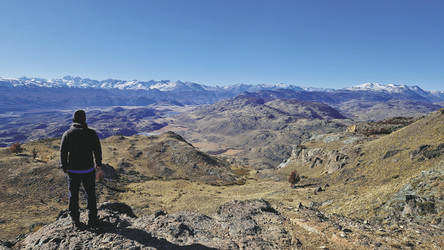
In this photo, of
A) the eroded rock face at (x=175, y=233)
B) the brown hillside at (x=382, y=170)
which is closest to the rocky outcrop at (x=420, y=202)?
the brown hillside at (x=382, y=170)

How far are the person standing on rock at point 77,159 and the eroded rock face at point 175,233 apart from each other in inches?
30.2

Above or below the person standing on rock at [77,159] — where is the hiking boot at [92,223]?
below

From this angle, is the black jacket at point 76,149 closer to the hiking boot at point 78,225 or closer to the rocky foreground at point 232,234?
the hiking boot at point 78,225

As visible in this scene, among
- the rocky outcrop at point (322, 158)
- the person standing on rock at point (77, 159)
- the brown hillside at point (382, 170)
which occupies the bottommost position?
the rocky outcrop at point (322, 158)

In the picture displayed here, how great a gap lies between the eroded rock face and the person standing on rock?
30.2 inches

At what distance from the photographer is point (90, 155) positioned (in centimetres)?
805

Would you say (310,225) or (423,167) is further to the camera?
(423,167)

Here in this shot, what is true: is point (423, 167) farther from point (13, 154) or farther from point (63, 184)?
point (13, 154)

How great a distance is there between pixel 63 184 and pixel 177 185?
20.7 metres

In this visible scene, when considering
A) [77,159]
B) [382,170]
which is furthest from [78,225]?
[382,170]

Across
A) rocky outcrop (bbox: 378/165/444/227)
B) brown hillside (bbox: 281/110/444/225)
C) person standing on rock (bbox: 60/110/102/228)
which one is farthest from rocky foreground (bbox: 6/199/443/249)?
brown hillside (bbox: 281/110/444/225)

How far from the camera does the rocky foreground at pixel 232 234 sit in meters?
7.93

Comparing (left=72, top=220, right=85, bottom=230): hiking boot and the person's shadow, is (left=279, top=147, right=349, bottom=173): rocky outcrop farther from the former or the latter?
(left=72, top=220, right=85, bottom=230): hiking boot

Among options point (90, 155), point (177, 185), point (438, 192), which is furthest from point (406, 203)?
point (177, 185)
